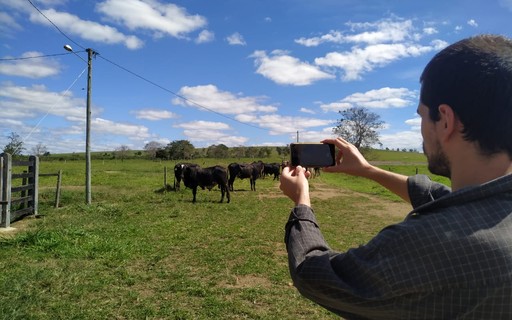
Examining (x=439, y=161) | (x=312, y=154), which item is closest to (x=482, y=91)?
(x=439, y=161)

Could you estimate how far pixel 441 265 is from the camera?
986 millimetres

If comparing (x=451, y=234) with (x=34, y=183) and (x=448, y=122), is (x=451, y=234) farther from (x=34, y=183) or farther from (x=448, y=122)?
(x=34, y=183)

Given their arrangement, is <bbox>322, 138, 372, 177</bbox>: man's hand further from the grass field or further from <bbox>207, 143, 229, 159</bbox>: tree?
<bbox>207, 143, 229, 159</bbox>: tree

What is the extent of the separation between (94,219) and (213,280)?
6.21m

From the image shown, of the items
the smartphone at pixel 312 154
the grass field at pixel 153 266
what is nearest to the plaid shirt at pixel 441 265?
the smartphone at pixel 312 154

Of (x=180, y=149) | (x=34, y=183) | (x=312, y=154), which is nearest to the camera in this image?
(x=312, y=154)

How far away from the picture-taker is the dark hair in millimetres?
1088

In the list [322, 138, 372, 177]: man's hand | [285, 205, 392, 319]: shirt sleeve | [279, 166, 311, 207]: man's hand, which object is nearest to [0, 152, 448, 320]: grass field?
[322, 138, 372, 177]: man's hand

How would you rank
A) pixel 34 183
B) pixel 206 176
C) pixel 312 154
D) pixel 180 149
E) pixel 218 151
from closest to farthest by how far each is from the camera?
pixel 312 154, pixel 34 183, pixel 206 176, pixel 218 151, pixel 180 149

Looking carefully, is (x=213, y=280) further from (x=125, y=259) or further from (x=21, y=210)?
(x=21, y=210)

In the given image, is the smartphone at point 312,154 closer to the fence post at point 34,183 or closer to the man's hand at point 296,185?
the man's hand at point 296,185

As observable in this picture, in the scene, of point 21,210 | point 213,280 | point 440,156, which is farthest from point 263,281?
point 21,210

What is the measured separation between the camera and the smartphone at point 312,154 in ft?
6.35

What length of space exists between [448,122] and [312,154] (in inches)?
34.9
